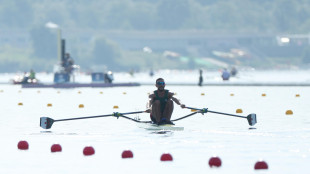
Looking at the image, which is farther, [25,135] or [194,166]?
[25,135]

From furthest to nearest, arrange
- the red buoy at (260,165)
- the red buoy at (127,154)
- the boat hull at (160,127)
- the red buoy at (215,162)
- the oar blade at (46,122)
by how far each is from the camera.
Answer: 1. the oar blade at (46,122)
2. the boat hull at (160,127)
3. the red buoy at (127,154)
4. the red buoy at (215,162)
5. the red buoy at (260,165)

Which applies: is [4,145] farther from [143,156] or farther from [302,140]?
[302,140]

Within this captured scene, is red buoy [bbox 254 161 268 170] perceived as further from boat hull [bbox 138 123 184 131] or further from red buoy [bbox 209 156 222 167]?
boat hull [bbox 138 123 184 131]

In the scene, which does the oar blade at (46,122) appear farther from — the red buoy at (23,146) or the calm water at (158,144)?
the red buoy at (23,146)

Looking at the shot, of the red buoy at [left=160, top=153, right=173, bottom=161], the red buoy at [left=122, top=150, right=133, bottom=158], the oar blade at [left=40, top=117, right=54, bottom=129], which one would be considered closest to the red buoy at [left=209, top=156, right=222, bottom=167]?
the red buoy at [left=160, top=153, right=173, bottom=161]

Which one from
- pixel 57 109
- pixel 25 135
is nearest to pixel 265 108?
pixel 57 109

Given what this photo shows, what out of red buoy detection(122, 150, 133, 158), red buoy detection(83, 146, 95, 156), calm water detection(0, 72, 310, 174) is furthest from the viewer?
red buoy detection(83, 146, 95, 156)

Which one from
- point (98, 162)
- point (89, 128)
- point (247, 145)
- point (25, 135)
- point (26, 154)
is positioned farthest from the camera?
point (89, 128)

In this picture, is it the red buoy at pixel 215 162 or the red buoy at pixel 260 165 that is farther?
the red buoy at pixel 215 162

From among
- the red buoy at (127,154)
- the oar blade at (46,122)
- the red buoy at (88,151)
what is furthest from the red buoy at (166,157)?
the oar blade at (46,122)

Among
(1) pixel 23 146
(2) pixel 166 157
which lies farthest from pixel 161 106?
(2) pixel 166 157

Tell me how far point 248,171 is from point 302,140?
6468 millimetres

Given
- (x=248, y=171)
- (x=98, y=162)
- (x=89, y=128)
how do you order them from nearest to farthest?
1. (x=248, y=171)
2. (x=98, y=162)
3. (x=89, y=128)

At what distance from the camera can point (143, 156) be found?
68.8 feet
